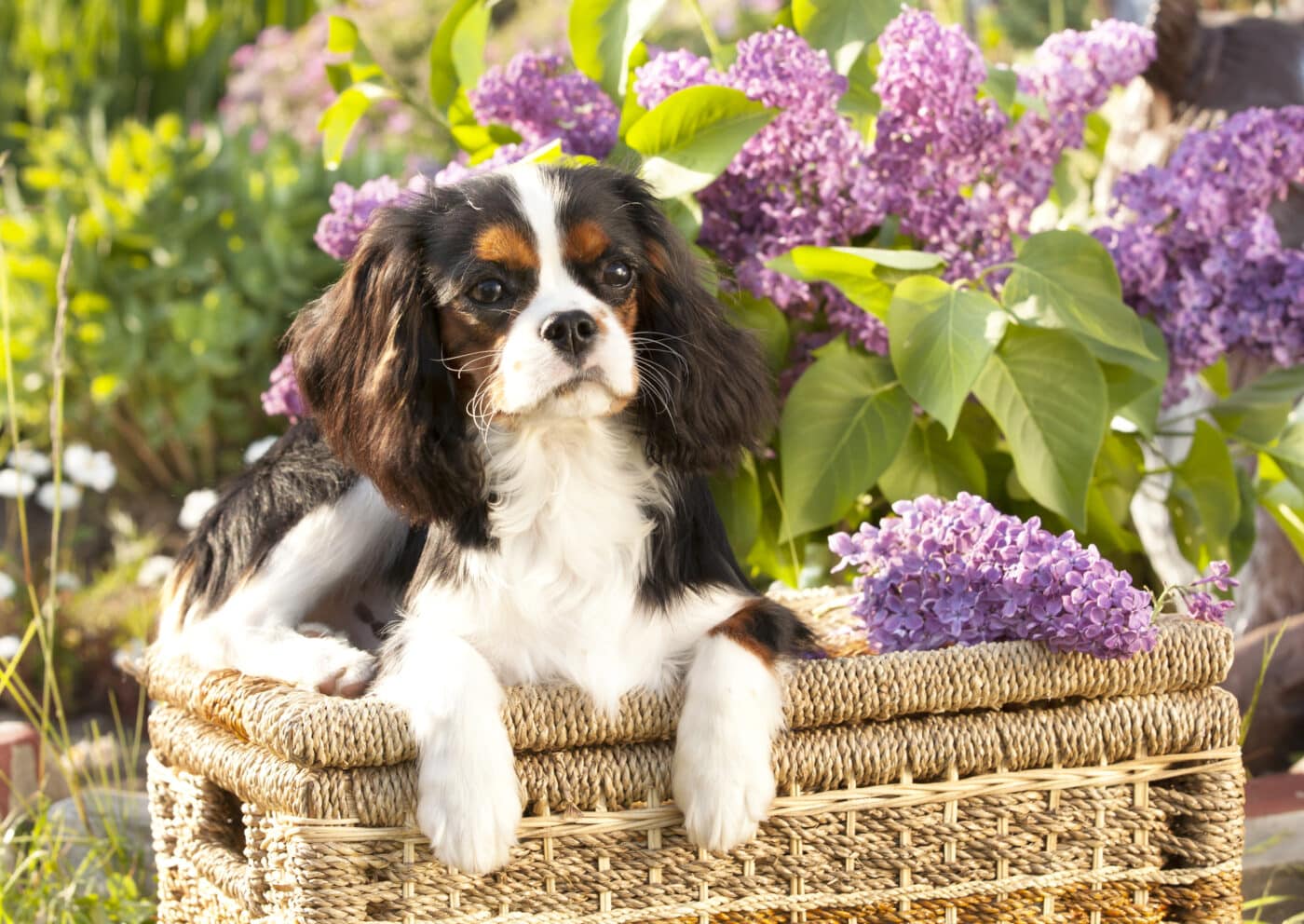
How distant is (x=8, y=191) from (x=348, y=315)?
5.50m

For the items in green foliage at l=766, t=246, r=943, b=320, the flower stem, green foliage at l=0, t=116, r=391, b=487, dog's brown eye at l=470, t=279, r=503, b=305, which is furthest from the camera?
green foliage at l=0, t=116, r=391, b=487

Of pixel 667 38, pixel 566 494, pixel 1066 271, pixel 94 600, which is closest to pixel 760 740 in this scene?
pixel 566 494

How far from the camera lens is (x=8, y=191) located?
7.07 m

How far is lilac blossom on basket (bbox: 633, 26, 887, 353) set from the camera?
109 inches

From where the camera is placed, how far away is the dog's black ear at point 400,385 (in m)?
2.17

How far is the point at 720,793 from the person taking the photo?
202 cm

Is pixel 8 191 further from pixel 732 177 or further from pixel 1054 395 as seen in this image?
pixel 1054 395

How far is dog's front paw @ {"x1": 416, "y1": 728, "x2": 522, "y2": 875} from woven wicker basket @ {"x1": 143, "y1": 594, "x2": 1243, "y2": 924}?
0.05 meters

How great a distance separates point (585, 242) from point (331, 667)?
2.55 ft

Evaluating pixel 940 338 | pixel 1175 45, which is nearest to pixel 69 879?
pixel 940 338

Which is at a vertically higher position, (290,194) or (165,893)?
(290,194)

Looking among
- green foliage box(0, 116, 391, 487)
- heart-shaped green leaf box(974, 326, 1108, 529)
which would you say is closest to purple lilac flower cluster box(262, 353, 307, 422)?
heart-shaped green leaf box(974, 326, 1108, 529)

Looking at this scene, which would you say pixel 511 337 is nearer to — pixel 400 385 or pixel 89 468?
pixel 400 385

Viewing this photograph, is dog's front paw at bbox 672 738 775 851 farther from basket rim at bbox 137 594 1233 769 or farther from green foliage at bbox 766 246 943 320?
green foliage at bbox 766 246 943 320
